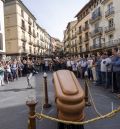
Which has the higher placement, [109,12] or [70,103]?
[109,12]

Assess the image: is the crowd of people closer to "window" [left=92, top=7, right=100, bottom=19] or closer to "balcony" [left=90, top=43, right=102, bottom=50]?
"balcony" [left=90, top=43, right=102, bottom=50]

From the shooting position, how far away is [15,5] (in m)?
49.7

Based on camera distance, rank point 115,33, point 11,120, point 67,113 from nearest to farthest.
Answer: point 67,113
point 11,120
point 115,33

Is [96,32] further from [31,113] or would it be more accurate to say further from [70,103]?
[31,113]

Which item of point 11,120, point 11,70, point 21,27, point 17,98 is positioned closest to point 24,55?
point 21,27

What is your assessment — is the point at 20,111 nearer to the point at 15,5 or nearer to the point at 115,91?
the point at 115,91

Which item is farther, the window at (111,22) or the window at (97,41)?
the window at (97,41)

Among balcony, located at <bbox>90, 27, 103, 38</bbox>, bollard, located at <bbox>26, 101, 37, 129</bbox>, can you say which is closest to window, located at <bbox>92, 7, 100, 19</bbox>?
balcony, located at <bbox>90, 27, 103, 38</bbox>

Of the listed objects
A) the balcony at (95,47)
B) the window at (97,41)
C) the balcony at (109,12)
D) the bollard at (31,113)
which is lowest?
the bollard at (31,113)

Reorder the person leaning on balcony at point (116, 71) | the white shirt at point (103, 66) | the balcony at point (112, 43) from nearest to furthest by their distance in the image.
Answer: the person leaning on balcony at point (116, 71) → the white shirt at point (103, 66) → the balcony at point (112, 43)

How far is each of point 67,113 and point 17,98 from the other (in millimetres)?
6276

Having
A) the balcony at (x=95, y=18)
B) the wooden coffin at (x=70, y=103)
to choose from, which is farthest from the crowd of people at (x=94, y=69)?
the balcony at (x=95, y=18)

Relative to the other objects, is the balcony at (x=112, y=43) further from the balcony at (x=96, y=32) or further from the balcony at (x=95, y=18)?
the balcony at (x=95, y=18)

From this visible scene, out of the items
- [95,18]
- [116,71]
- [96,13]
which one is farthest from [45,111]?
[95,18]
